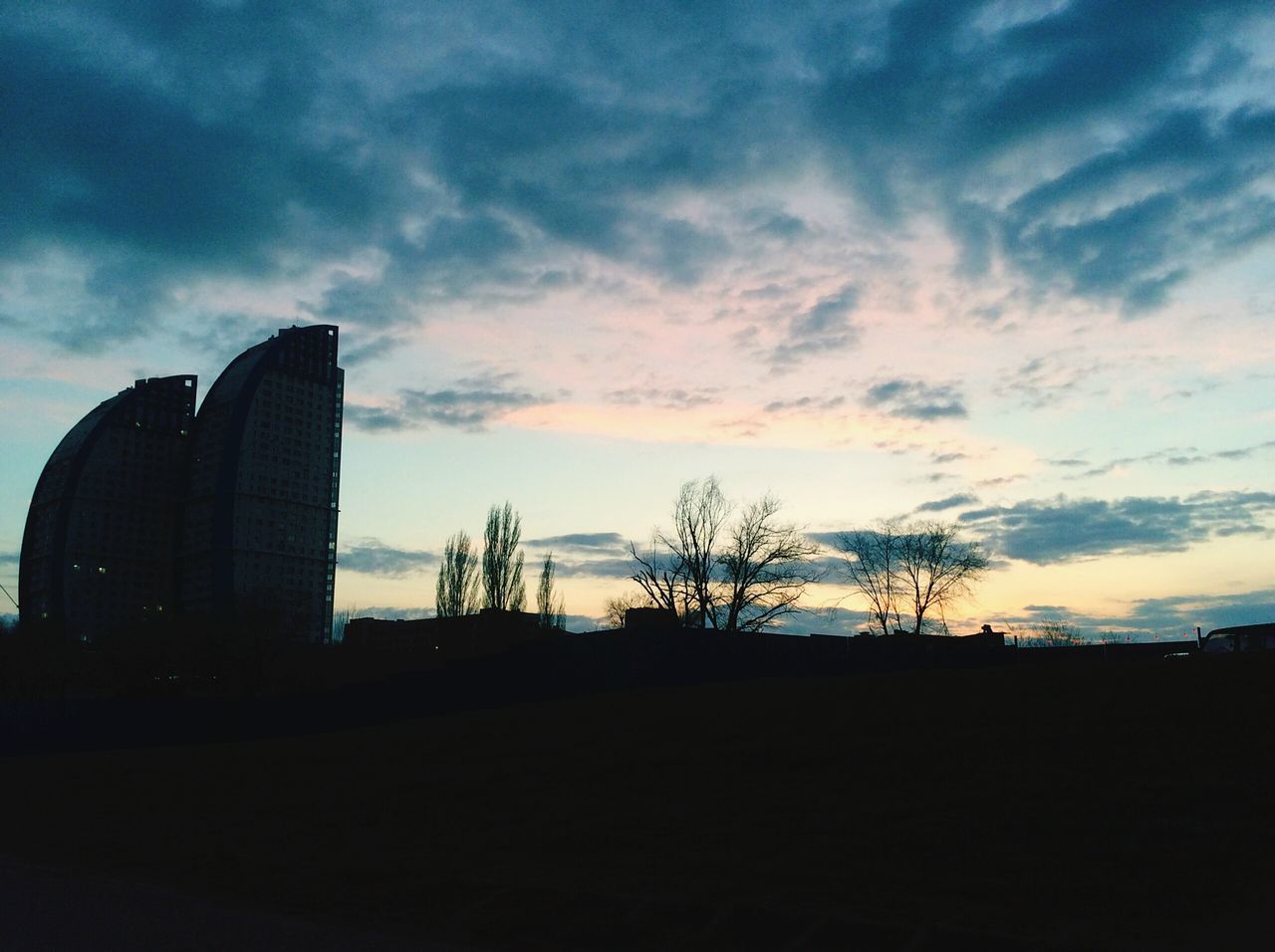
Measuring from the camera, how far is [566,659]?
3797 centimetres

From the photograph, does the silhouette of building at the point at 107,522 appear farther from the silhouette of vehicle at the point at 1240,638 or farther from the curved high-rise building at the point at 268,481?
the silhouette of vehicle at the point at 1240,638

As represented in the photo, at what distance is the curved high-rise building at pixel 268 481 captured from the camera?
160125 mm

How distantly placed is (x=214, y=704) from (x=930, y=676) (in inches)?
1067

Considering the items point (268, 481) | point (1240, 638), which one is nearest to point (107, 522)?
point (268, 481)

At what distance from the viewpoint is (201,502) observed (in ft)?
542

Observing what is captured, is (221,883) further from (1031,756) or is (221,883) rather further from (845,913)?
(1031,756)

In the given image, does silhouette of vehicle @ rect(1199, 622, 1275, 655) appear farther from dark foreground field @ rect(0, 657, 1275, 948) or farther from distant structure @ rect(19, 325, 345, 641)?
distant structure @ rect(19, 325, 345, 641)

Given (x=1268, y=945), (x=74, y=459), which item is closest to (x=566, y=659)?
(x=1268, y=945)

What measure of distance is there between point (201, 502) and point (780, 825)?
16918 centimetres

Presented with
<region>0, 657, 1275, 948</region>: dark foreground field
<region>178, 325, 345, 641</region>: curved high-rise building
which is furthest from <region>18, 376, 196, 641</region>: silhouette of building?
<region>0, 657, 1275, 948</region>: dark foreground field

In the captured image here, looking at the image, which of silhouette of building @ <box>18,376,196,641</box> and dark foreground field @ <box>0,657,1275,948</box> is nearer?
dark foreground field @ <box>0,657,1275,948</box>

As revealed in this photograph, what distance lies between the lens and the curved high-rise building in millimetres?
160125

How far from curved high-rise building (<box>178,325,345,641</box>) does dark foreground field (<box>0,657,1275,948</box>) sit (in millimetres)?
138392

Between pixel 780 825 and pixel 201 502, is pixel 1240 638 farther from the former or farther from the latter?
pixel 201 502
